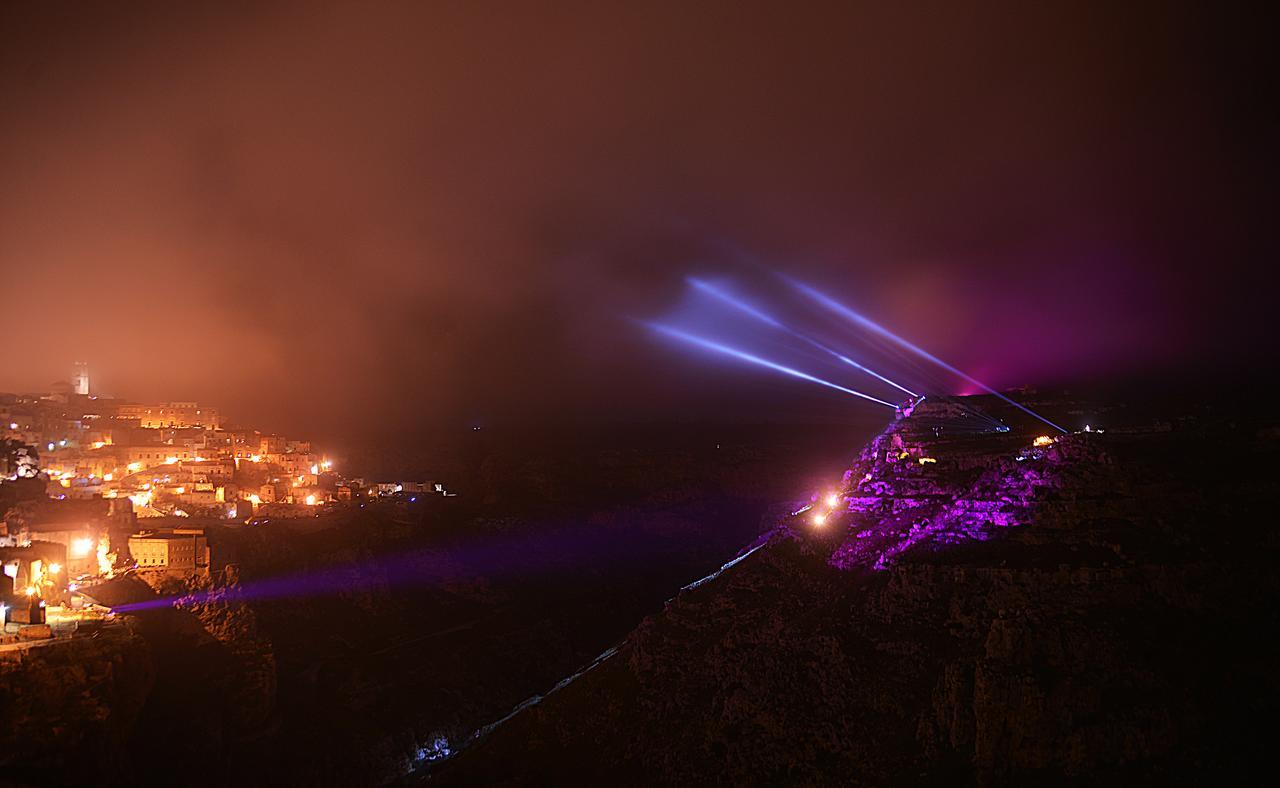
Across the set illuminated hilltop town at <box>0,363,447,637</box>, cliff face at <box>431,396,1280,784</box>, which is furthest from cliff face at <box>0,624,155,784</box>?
cliff face at <box>431,396,1280,784</box>

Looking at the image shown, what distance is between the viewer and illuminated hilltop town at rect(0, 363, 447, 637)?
39.8 metres

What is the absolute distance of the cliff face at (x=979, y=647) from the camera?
22047 mm

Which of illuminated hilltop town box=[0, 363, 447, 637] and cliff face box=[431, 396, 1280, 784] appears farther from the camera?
illuminated hilltop town box=[0, 363, 447, 637]

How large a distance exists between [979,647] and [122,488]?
64.9m

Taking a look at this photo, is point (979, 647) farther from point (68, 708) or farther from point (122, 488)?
point (122, 488)

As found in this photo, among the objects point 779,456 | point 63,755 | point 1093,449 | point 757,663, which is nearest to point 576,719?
point 757,663

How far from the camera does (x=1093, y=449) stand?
1236 inches

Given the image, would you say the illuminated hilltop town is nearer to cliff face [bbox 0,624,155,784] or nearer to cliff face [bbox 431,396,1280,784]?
cliff face [bbox 0,624,155,784]

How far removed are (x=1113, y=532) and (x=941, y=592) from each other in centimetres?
647

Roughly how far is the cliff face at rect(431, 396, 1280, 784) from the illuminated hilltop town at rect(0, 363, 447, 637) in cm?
2444

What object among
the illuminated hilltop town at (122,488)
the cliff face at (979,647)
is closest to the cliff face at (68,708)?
the illuminated hilltop town at (122,488)

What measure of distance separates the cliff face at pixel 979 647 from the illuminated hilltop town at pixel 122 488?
24443 millimetres

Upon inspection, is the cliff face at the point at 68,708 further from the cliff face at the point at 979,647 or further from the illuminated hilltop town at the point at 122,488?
the cliff face at the point at 979,647

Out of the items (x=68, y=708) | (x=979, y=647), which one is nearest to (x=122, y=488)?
(x=68, y=708)
